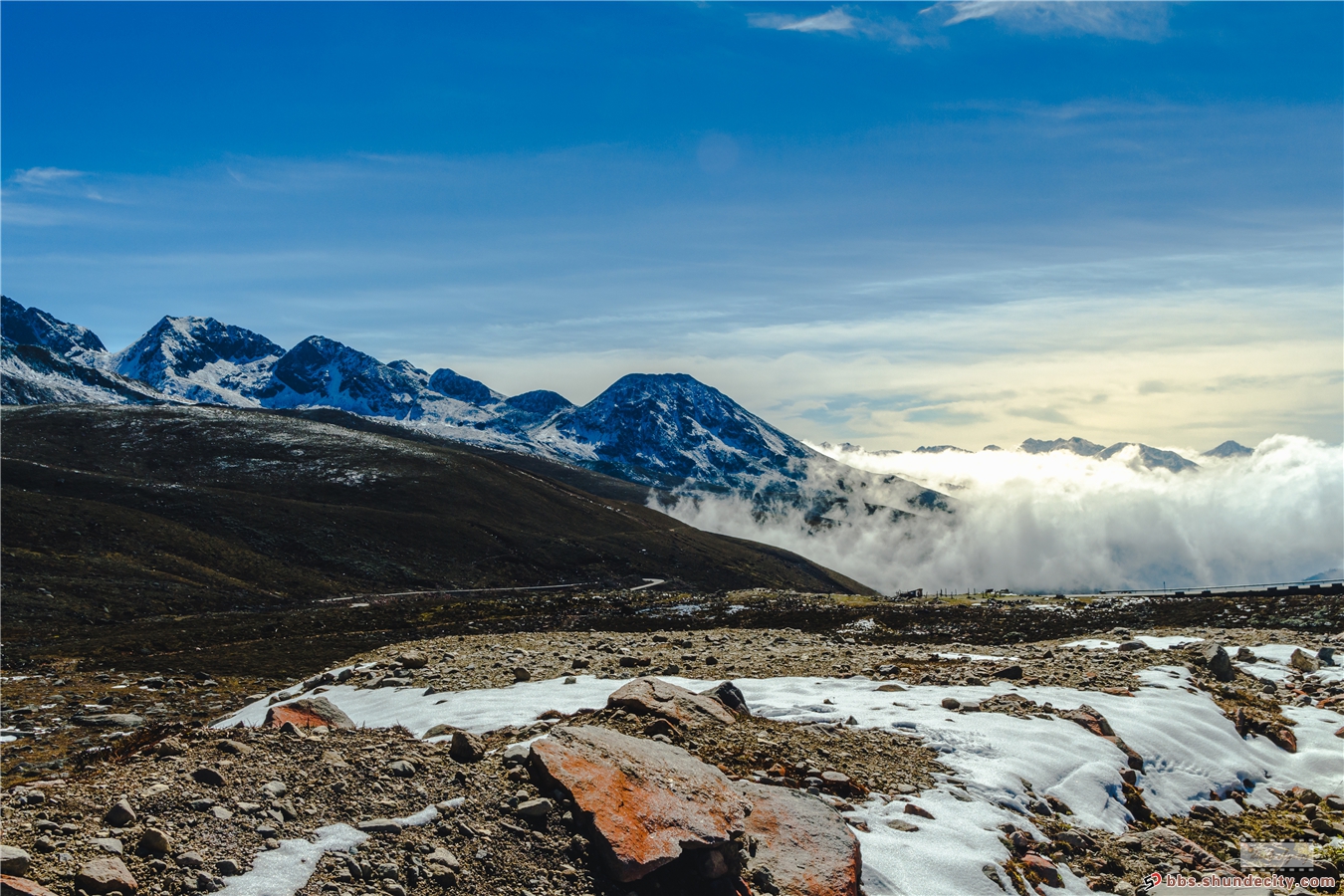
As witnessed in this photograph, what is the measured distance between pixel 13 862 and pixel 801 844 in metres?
8.18

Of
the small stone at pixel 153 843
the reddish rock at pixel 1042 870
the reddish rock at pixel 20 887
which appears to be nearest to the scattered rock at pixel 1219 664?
the reddish rock at pixel 1042 870

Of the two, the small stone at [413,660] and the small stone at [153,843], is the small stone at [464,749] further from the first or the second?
the small stone at [413,660]

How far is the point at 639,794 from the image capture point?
10.0m

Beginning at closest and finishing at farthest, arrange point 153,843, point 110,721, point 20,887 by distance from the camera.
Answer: point 20,887 < point 153,843 < point 110,721

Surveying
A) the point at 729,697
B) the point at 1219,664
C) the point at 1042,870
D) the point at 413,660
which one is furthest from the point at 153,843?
the point at 1219,664

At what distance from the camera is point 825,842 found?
399 inches

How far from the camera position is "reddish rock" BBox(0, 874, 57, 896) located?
6.82m

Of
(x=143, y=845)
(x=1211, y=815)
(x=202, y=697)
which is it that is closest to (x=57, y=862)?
(x=143, y=845)

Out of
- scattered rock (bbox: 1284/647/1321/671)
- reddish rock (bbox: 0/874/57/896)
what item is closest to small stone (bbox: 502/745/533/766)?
reddish rock (bbox: 0/874/57/896)

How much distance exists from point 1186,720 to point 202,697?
29398 millimetres

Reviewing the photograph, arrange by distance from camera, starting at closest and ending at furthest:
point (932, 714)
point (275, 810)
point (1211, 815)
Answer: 1. point (275, 810)
2. point (1211, 815)
3. point (932, 714)

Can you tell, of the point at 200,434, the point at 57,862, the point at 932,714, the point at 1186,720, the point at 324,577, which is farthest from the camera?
the point at 200,434

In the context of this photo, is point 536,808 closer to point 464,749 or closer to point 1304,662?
point 464,749

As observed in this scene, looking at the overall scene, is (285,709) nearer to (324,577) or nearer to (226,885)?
(226,885)
